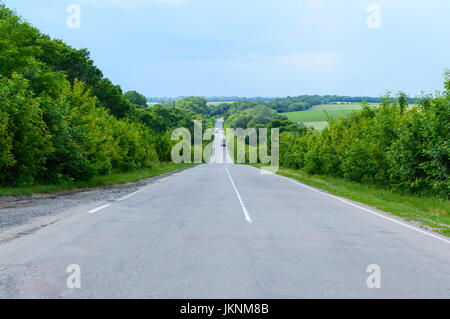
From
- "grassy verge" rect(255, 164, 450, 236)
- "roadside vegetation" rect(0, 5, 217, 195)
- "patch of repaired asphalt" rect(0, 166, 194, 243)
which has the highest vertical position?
"roadside vegetation" rect(0, 5, 217, 195)

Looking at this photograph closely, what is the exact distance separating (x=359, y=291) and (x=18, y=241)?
600 centimetres

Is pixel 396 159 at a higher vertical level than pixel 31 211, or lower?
higher

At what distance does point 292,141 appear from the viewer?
56406 millimetres

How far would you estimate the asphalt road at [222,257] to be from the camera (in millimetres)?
→ 5043

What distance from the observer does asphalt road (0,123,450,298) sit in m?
5.04

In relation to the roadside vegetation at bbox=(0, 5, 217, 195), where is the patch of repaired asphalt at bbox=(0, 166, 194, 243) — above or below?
below

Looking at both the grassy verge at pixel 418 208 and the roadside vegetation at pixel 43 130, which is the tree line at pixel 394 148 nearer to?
the grassy verge at pixel 418 208

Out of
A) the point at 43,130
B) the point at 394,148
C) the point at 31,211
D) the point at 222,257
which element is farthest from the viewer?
the point at 394,148

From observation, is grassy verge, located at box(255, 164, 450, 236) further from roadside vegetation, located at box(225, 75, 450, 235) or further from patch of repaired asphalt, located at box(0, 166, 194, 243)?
patch of repaired asphalt, located at box(0, 166, 194, 243)

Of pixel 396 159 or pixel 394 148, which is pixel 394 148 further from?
pixel 396 159

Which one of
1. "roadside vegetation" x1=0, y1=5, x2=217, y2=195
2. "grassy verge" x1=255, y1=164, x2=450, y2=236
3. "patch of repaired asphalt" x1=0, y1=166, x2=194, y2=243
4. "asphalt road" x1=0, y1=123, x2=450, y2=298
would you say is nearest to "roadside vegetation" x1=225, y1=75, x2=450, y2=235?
"grassy verge" x1=255, y1=164, x2=450, y2=236

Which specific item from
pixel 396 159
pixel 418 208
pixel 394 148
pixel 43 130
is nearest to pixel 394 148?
pixel 394 148

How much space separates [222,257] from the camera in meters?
6.71
